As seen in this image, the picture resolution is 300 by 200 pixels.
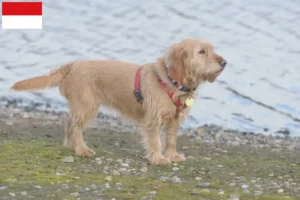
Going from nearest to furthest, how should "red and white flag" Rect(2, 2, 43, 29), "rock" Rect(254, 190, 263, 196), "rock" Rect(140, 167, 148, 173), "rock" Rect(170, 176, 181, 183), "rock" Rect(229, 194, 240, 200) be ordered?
1. "rock" Rect(229, 194, 240, 200)
2. "rock" Rect(254, 190, 263, 196)
3. "rock" Rect(170, 176, 181, 183)
4. "rock" Rect(140, 167, 148, 173)
5. "red and white flag" Rect(2, 2, 43, 29)

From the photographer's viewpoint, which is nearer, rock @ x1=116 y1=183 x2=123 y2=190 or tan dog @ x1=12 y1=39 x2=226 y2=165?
rock @ x1=116 y1=183 x2=123 y2=190

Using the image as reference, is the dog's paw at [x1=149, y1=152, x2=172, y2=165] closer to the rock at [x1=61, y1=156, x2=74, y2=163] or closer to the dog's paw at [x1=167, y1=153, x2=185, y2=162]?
the dog's paw at [x1=167, y1=153, x2=185, y2=162]

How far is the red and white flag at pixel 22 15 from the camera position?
1922 cm

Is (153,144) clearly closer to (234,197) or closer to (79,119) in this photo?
(79,119)

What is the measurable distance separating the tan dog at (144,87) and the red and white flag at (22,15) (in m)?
10.9

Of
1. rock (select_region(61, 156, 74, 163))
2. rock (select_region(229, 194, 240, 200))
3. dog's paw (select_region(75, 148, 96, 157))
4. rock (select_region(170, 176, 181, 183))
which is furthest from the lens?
dog's paw (select_region(75, 148, 96, 157))

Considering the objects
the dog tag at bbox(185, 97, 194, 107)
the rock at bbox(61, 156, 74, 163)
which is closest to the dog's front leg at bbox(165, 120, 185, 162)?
the dog tag at bbox(185, 97, 194, 107)

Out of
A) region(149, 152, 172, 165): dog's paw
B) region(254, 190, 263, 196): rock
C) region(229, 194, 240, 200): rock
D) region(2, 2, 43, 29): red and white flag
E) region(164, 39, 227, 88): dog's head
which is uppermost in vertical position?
region(164, 39, 227, 88): dog's head

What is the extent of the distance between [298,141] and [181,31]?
7.52 m

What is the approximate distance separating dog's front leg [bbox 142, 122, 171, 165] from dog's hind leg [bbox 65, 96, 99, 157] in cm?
64

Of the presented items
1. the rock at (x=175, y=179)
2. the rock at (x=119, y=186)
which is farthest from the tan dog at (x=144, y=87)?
the rock at (x=119, y=186)

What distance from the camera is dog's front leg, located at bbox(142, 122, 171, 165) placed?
26.0 ft

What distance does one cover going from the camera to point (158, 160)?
7.91 metres

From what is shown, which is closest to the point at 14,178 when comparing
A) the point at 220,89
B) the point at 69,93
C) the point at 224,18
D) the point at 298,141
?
the point at 69,93
